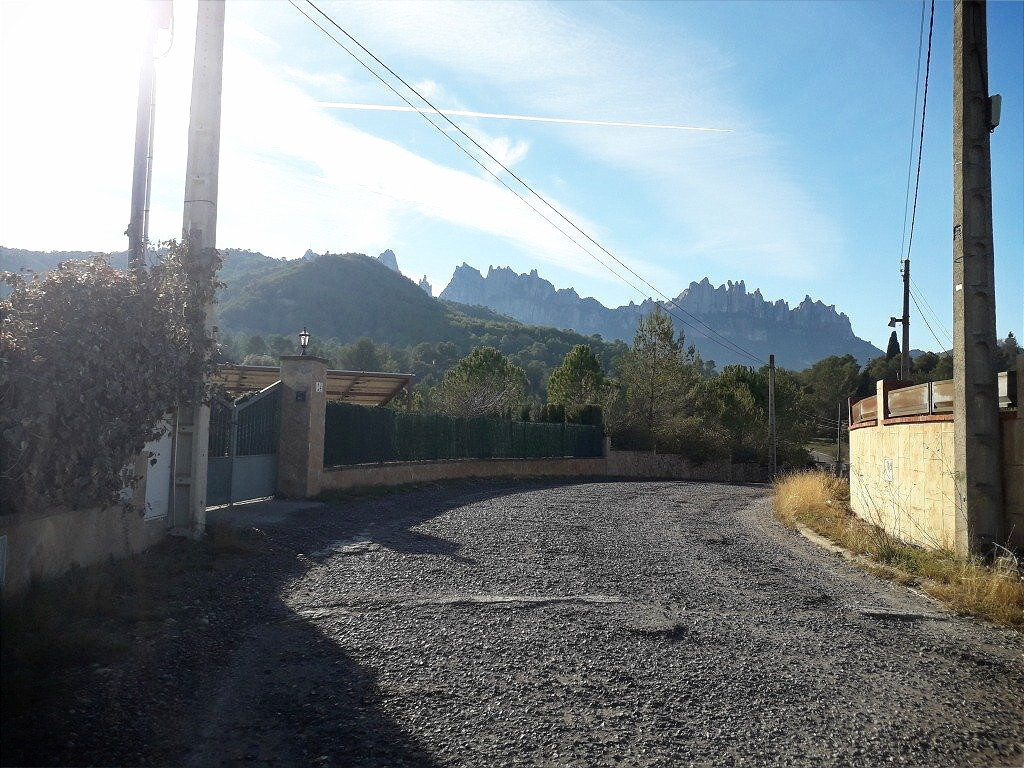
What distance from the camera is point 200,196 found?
30.2ft

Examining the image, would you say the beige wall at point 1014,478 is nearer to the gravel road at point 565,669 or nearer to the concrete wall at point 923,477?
the concrete wall at point 923,477

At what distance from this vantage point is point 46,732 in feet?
12.9

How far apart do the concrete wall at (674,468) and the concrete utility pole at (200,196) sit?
28.2 meters

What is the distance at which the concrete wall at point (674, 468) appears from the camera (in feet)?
122

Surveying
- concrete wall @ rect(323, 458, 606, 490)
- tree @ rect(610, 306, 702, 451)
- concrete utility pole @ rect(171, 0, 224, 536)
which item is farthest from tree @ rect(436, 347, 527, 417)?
concrete utility pole @ rect(171, 0, 224, 536)

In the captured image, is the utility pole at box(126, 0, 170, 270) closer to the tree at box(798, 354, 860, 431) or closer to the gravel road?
the gravel road

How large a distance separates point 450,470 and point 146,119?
15.2 metres

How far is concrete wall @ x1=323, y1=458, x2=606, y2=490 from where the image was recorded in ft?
55.5

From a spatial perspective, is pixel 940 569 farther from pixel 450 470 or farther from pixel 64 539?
pixel 450 470

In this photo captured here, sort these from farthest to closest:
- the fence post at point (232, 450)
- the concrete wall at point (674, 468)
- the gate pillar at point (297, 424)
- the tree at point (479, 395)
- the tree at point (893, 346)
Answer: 1. the tree at point (479, 395)
2. the concrete wall at point (674, 468)
3. the tree at point (893, 346)
4. the gate pillar at point (297, 424)
5. the fence post at point (232, 450)

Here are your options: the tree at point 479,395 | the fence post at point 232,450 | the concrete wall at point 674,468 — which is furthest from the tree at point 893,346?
the fence post at point 232,450

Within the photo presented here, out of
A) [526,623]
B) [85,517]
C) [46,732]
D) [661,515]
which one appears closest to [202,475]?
[85,517]

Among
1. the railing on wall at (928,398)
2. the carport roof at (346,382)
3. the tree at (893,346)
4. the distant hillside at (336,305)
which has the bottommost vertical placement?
the railing on wall at (928,398)

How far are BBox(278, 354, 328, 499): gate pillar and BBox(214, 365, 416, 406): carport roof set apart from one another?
23.5 feet
